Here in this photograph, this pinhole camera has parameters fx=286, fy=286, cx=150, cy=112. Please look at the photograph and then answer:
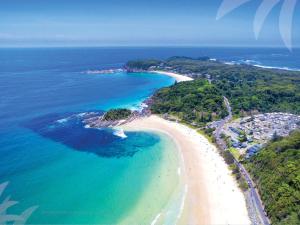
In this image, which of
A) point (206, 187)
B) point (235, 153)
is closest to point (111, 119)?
point (235, 153)

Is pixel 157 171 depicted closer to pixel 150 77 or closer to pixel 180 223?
pixel 180 223

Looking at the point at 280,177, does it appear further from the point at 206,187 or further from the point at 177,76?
the point at 177,76

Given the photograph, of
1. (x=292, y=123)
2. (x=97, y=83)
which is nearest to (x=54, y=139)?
(x=292, y=123)

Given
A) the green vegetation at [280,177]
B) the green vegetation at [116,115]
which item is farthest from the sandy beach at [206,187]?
the green vegetation at [116,115]

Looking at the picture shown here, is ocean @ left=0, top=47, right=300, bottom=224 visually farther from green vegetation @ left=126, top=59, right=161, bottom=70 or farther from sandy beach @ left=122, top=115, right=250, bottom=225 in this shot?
green vegetation @ left=126, top=59, right=161, bottom=70

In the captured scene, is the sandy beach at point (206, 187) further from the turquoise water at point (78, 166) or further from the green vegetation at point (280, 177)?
the green vegetation at point (280, 177)
